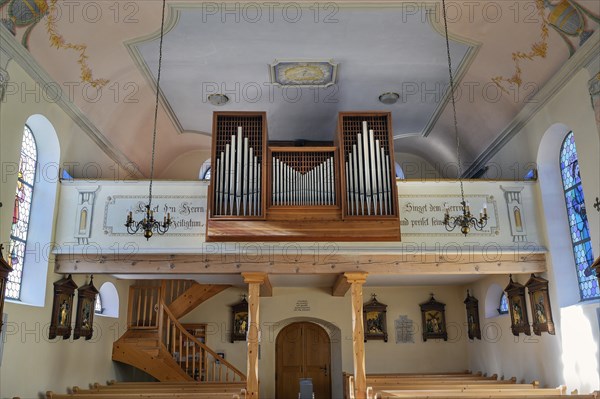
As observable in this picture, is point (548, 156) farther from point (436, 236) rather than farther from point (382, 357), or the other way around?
point (382, 357)

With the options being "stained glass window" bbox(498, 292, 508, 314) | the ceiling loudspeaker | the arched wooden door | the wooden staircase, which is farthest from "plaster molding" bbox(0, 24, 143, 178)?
"stained glass window" bbox(498, 292, 508, 314)

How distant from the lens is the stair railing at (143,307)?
14.3 meters

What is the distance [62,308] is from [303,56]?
682cm

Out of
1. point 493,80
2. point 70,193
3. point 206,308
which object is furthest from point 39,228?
point 493,80

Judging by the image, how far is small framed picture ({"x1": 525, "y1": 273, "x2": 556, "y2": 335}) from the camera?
34.8 feet

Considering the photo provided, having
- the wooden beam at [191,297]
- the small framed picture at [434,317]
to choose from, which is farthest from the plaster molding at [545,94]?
the wooden beam at [191,297]

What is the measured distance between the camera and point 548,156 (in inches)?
436

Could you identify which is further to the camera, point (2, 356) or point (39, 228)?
point (39, 228)

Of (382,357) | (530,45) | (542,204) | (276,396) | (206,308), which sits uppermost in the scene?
(530,45)

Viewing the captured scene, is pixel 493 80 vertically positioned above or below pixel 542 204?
above

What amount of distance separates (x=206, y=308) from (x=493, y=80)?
1018cm

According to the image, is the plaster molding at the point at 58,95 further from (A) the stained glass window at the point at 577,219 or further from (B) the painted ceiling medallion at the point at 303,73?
(A) the stained glass window at the point at 577,219

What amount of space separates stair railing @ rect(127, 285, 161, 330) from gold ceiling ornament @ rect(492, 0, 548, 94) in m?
9.83

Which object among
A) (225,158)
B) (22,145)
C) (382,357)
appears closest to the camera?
(22,145)
